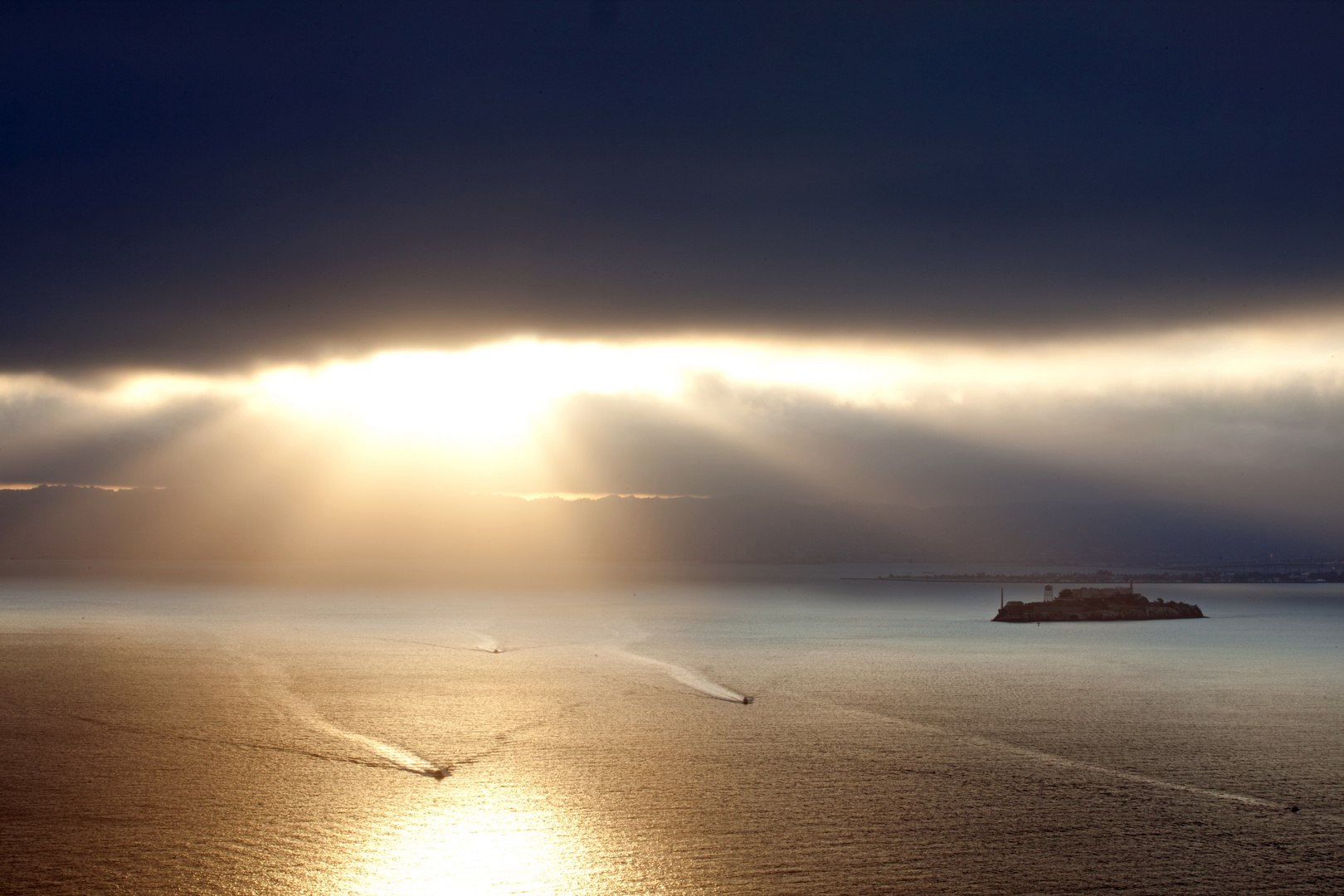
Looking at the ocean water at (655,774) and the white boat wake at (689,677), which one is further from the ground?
the ocean water at (655,774)

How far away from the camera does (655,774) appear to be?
33.1 metres

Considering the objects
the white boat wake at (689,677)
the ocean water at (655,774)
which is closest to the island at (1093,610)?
the ocean water at (655,774)

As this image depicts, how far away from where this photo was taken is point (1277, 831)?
27.4 m

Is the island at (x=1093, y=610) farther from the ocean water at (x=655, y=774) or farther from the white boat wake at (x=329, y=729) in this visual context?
the white boat wake at (x=329, y=729)

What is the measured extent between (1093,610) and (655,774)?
128464 mm

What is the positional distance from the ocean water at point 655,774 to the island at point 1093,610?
2563 inches

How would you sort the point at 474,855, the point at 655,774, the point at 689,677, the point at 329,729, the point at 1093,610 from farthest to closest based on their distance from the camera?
1. the point at 1093,610
2. the point at 689,677
3. the point at 329,729
4. the point at 655,774
5. the point at 474,855

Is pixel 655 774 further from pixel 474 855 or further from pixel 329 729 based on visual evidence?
pixel 329 729

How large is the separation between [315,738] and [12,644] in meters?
52.7

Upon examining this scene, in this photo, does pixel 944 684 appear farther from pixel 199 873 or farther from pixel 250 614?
pixel 250 614

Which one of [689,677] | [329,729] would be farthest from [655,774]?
[689,677]

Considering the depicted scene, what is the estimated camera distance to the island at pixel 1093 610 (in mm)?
140500

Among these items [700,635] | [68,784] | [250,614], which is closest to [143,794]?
[68,784]

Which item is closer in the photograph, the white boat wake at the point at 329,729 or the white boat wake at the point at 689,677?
the white boat wake at the point at 329,729
